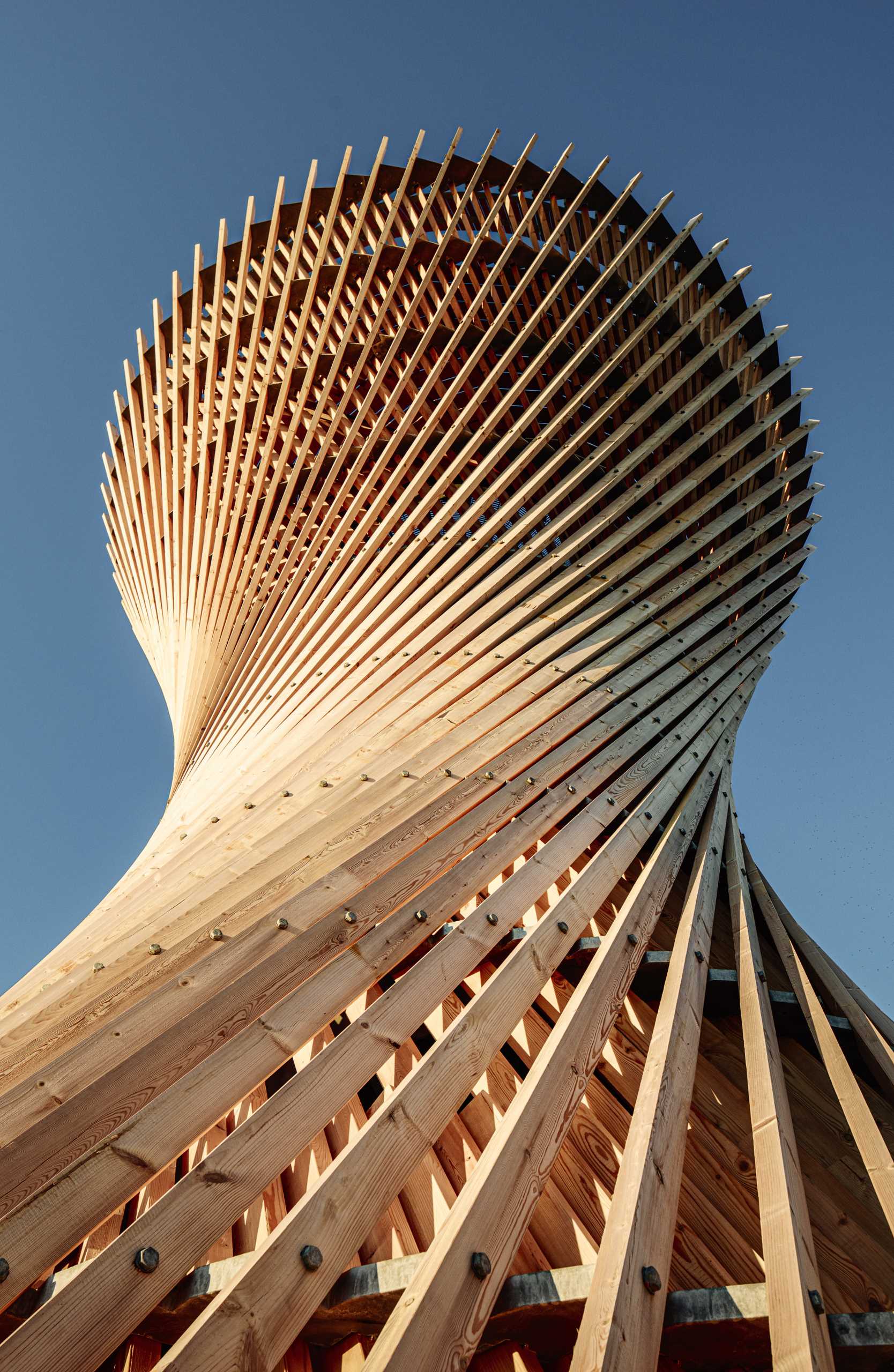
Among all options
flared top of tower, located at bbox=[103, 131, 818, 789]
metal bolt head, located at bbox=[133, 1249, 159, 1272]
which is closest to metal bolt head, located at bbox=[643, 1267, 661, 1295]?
metal bolt head, located at bbox=[133, 1249, 159, 1272]

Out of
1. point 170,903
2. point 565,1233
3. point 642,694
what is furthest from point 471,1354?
point 642,694

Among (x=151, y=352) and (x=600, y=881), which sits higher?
(x=151, y=352)

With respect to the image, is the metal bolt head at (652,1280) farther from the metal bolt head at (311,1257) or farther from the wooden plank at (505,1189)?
the metal bolt head at (311,1257)

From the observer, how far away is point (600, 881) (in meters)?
3.16

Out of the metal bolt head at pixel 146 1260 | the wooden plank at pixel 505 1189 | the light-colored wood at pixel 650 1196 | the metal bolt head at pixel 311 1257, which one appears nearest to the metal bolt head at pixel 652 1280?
the light-colored wood at pixel 650 1196

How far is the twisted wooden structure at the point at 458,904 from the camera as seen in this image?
5.80 ft

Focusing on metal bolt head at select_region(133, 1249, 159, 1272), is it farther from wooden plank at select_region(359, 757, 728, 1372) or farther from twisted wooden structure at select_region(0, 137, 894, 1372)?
wooden plank at select_region(359, 757, 728, 1372)

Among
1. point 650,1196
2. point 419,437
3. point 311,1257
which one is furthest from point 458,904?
point 419,437

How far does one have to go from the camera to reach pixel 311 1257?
5.30 feet

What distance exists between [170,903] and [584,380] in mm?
→ 4634

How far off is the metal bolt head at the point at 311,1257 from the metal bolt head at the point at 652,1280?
0.59 meters

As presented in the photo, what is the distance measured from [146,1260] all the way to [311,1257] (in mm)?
272

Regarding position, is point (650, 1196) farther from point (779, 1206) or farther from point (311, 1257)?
point (311, 1257)

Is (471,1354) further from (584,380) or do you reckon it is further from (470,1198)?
(584,380)
